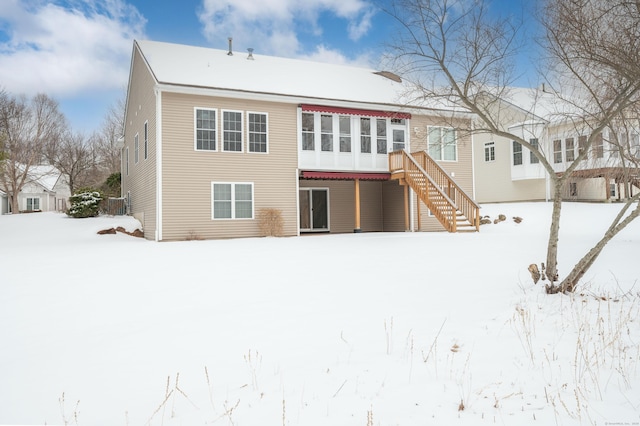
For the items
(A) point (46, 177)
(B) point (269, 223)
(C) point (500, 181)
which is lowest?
(B) point (269, 223)

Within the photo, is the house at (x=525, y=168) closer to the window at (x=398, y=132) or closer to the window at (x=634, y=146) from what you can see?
the window at (x=398, y=132)

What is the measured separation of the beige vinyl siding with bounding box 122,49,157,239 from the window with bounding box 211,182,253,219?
2.03 meters

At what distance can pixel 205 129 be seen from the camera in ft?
52.9

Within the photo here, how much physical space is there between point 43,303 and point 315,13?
25946 millimetres

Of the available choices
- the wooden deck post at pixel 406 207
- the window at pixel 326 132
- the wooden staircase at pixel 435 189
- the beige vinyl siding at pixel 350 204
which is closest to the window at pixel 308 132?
the window at pixel 326 132

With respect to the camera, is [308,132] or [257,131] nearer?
[257,131]

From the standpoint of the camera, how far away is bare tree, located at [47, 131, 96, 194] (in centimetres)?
4262

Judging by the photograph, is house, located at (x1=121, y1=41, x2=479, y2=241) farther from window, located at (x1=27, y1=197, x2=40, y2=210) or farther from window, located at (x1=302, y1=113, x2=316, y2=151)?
window, located at (x1=27, y1=197, x2=40, y2=210)

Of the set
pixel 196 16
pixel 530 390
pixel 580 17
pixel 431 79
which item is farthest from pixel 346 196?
pixel 530 390

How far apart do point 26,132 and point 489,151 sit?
34.1 metres

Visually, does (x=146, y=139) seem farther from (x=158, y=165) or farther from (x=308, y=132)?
(x=308, y=132)

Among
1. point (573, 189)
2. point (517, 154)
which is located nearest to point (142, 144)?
point (517, 154)

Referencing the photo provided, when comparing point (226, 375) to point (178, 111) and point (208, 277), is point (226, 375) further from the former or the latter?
point (178, 111)

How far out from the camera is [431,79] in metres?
11.3
